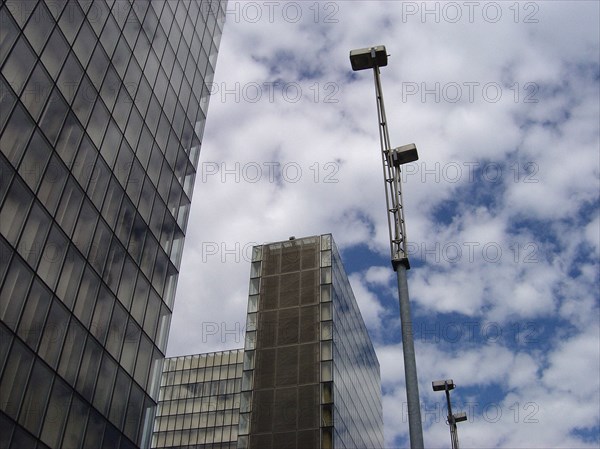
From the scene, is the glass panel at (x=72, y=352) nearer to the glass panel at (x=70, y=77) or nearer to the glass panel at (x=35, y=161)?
the glass panel at (x=35, y=161)

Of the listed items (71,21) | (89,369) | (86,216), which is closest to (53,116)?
(86,216)

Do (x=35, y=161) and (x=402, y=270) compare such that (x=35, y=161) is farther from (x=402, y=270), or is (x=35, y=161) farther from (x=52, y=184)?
(x=402, y=270)

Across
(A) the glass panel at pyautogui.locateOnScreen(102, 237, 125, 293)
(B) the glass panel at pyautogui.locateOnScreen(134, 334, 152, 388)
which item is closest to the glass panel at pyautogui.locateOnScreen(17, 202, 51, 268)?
(A) the glass panel at pyautogui.locateOnScreen(102, 237, 125, 293)

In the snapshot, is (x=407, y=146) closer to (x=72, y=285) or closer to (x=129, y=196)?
(x=72, y=285)

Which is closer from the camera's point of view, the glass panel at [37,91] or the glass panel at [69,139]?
the glass panel at [37,91]

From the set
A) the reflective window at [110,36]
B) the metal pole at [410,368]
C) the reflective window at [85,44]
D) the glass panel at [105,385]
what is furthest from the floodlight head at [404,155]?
the reflective window at [110,36]

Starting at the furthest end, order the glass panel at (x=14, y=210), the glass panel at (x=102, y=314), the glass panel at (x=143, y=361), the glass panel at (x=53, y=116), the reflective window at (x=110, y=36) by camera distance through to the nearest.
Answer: the reflective window at (x=110, y=36), the glass panel at (x=143, y=361), the glass panel at (x=102, y=314), the glass panel at (x=53, y=116), the glass panel at (x=14, y=210)

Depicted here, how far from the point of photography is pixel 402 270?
39.7 feet

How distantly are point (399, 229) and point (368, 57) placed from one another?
3.66 metres

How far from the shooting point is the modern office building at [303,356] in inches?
2044

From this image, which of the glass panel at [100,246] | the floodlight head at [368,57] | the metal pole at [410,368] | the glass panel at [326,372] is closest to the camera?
the metal pole at [410,368]

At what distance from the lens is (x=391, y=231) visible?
1296 cm

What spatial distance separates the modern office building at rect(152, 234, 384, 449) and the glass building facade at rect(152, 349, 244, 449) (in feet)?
96.9

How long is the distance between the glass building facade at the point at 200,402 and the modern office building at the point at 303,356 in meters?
29.5
